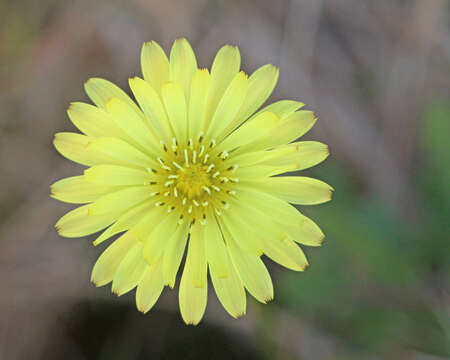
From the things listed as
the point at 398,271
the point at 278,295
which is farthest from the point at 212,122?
the point at 398,271

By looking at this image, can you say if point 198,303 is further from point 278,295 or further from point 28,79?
point 28,79

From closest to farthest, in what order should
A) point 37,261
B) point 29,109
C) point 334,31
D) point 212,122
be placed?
point 212,122 → point 37,261 → point 29,109 → point 334,31

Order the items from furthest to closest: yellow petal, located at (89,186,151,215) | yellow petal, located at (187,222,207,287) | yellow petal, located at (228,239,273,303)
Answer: yellow petal, located at (228,239,273,303)
yellow petal, located at (187,222,207,287)
yellow petal, located at (89,186,151,215)

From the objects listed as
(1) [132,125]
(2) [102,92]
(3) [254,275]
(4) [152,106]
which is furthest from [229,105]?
(3) [254,275]

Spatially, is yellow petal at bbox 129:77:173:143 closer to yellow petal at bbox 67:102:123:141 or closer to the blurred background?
yellow petal at bbox 67:102:123:141

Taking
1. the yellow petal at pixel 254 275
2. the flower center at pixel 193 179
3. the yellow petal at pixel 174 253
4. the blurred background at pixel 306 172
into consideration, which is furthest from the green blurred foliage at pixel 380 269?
the yellow petal at pixel 174 253

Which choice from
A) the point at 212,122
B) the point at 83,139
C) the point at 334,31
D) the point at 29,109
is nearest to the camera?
the point at 83,139

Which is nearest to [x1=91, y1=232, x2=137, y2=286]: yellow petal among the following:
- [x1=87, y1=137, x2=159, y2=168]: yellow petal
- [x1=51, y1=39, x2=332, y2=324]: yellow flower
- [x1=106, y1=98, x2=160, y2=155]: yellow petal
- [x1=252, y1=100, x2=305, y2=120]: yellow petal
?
[x1=51, y1=39, x2=332, y2=324]: yellow flower
